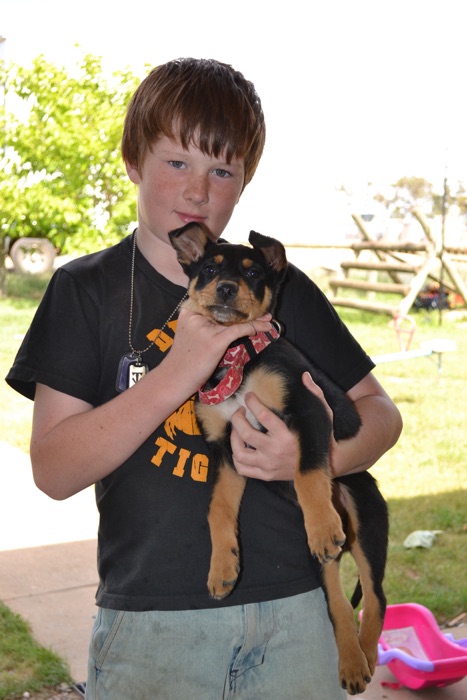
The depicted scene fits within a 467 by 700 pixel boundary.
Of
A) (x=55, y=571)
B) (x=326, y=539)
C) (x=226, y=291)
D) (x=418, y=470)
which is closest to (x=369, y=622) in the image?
(x=326, y=539)

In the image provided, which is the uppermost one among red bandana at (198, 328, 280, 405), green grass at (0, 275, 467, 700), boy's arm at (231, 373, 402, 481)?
red bandana at (198, 328, 280, 405)

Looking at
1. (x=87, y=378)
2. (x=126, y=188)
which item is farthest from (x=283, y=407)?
(x=126, y=188)

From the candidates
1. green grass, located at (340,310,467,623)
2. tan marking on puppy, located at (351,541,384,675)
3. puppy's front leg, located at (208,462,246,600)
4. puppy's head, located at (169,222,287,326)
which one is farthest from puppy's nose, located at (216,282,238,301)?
green grass, located at (340,310,467,623)

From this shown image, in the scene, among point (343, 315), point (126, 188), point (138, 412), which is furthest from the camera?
point (343, 315)

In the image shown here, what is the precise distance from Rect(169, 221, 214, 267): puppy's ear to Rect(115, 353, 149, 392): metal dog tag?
0.95ft

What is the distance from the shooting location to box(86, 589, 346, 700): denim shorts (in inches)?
67.3

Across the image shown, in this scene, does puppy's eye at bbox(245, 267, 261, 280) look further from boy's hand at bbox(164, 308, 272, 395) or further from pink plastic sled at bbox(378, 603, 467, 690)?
pink plastic sled at bbox(378, 603, 467, 690)

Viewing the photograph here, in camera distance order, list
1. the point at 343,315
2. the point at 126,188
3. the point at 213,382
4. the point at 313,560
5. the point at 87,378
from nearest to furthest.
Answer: the point at 87,378
the point at 313,560
the point at 213,382
the point at 126,188
the point at 343,315

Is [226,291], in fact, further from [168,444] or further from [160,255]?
[168,444]

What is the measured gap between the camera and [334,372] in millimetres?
2080

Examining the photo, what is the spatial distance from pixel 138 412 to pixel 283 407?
44 cm

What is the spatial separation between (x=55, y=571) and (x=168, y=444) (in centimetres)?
256

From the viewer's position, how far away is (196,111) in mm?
1827

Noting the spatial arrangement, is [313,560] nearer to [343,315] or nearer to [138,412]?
[138,412]
